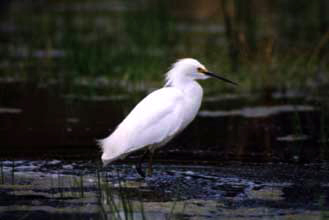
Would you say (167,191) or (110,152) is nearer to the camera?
(167,191)

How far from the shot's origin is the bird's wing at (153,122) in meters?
7.14

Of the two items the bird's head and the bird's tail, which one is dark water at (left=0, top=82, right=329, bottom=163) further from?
the bird's tail

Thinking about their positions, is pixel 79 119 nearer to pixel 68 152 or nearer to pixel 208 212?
pixel 68 152

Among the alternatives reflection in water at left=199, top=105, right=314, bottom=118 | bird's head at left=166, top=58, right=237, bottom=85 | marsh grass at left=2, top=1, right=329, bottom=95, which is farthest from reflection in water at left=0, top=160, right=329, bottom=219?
marsh grass at left=2, top=1, right=329, bottom=95

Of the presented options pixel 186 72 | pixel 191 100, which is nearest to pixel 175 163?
pixel 191 100

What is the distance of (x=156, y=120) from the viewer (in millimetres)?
7250

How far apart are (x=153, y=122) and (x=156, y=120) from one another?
32mm

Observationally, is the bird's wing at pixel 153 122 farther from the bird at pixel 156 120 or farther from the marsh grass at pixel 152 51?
the marsh grass at pixel 152 51

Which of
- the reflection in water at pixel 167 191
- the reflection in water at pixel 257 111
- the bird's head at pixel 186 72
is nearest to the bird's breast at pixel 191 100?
the bird's head at pixel 186 72

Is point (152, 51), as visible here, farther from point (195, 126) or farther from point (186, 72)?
point (186, 72)

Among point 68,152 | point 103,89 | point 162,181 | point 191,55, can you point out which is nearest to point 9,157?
point 68,152

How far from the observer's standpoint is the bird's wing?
23.4ft

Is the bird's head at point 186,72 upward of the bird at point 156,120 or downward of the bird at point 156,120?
upward

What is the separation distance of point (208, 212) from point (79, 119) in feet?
14.4
